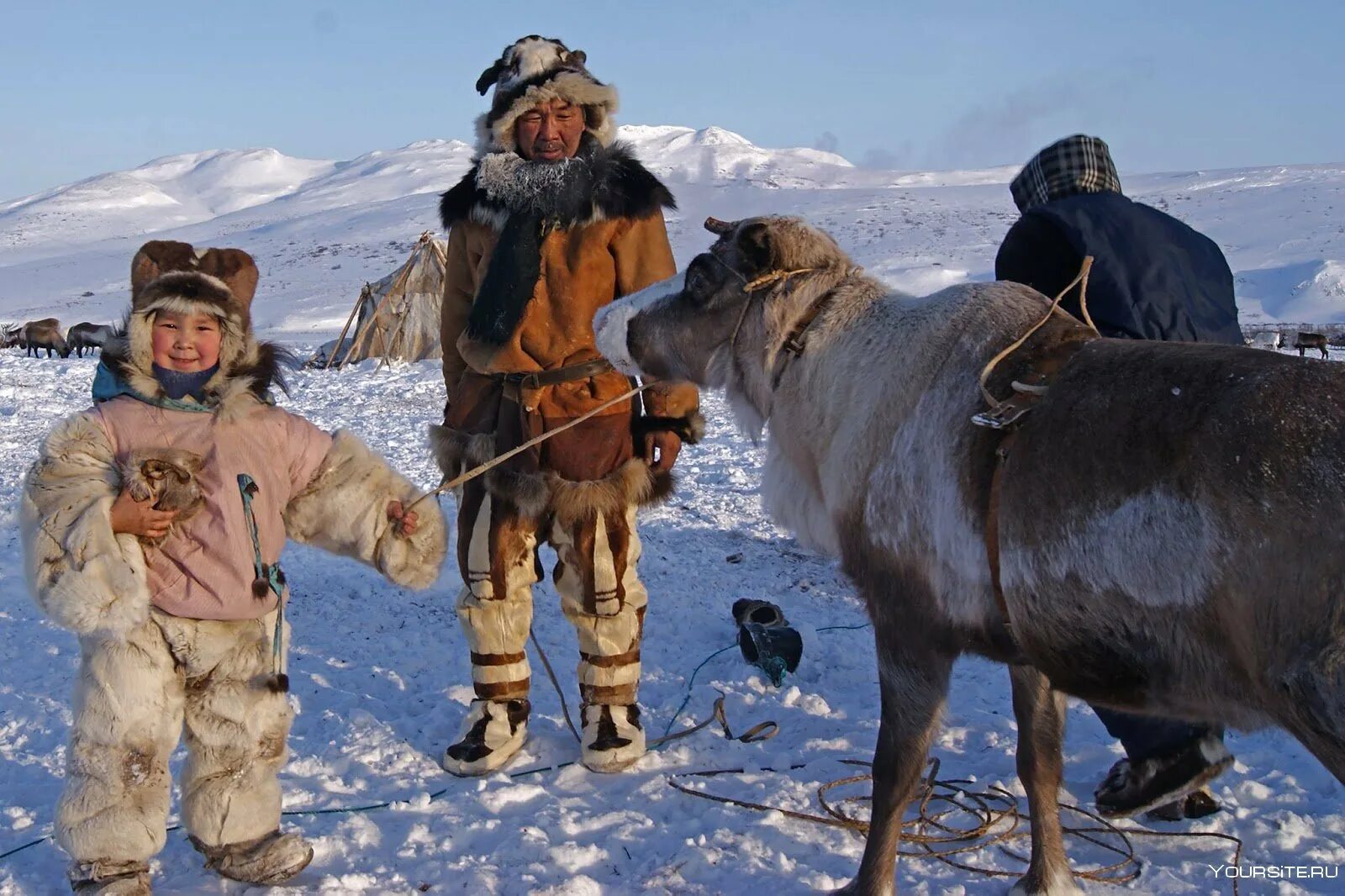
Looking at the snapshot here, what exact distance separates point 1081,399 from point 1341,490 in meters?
0.56

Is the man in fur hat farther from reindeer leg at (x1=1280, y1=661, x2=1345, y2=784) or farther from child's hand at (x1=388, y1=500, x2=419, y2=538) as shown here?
reindeer leg at (x1=1280, y1=661, x2=1345, y2=784)

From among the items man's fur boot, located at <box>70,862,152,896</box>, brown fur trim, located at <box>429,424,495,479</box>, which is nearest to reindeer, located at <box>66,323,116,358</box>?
brown fur trim, located at <box>429,424,495,479</box>

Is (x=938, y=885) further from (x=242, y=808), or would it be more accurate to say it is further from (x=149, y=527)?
(x=149, y=527)

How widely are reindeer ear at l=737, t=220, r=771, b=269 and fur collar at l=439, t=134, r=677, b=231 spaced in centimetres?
76

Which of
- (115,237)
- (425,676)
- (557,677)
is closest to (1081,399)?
(557,677)

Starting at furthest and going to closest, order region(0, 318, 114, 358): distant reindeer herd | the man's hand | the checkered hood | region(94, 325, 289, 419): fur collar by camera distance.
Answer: region(0, 318, 114, 358): distant reindeer herd < the man's hand < the checkered hood < region(94, 325, 289, 419): fur collar

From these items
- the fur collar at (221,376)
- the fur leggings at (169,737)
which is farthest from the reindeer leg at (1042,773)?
the fur collar at (221,376)

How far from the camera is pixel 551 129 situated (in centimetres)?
387

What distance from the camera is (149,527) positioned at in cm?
275

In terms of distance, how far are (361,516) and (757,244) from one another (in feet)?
4.69

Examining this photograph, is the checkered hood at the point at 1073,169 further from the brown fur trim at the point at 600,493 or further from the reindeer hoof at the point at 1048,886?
the reindeer hoof at the point at 1048,886

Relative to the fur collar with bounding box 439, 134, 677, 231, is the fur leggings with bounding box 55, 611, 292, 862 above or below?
below

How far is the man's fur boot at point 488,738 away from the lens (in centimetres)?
379

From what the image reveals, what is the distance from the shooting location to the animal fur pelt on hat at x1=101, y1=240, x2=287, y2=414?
286 centimetres
